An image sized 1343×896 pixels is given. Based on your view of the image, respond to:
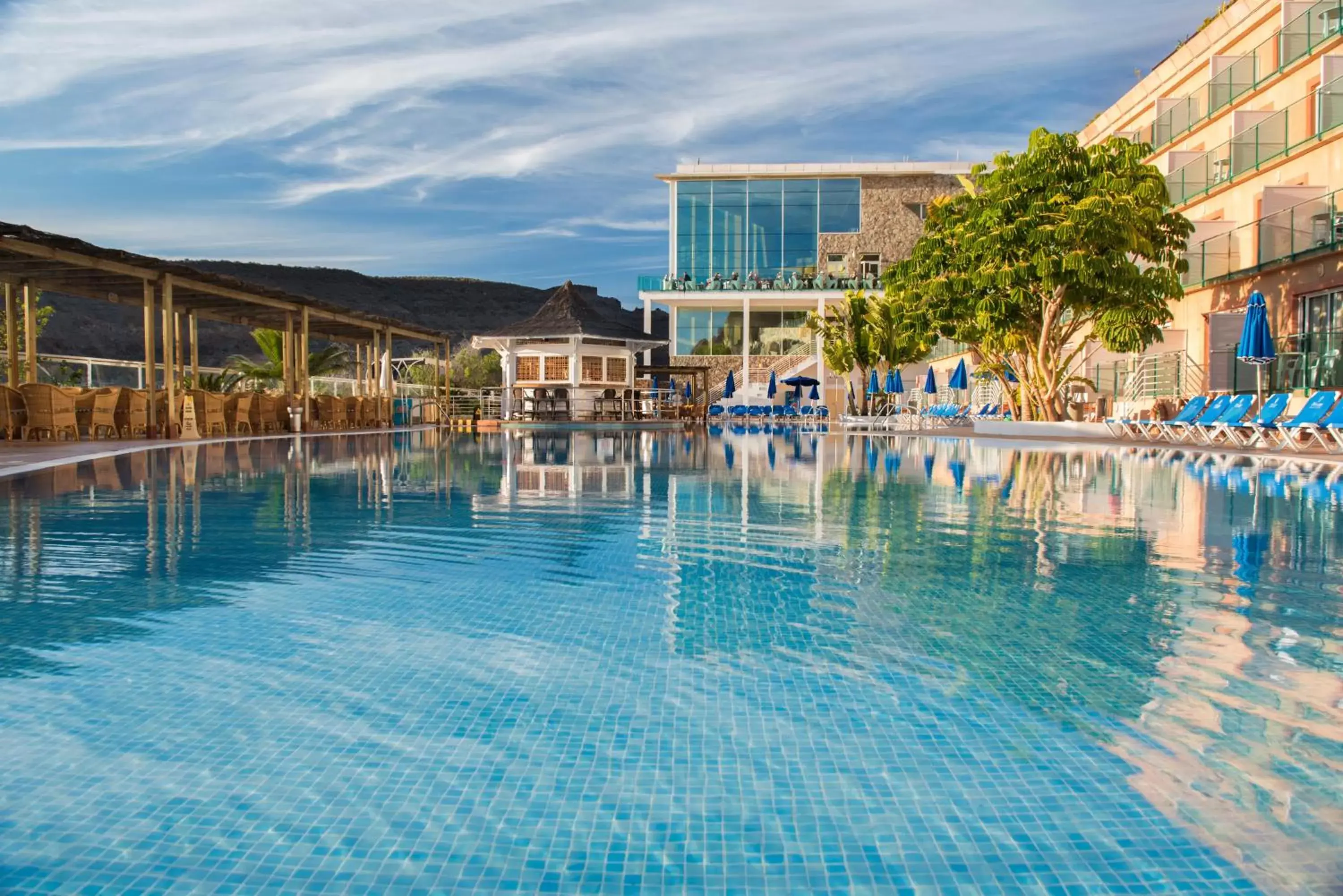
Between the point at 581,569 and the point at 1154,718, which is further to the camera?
the point at 581,569

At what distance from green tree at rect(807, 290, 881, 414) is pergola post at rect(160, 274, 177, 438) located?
76.9ft

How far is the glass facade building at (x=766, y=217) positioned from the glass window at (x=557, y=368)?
51.2 feet

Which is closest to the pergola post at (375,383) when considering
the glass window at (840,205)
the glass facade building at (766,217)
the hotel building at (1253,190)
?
the hotel building at (1253,190)

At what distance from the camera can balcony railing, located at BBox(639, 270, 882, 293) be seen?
45594 mm

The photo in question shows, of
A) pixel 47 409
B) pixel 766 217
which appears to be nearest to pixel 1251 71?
pixel 47 409

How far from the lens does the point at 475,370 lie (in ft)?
185

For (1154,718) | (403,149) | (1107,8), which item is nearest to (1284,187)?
(1107,8)

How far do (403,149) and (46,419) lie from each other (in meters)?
20.6

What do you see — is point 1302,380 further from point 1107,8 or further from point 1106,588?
point 1106,588

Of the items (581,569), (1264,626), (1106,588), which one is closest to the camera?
(1264,626)

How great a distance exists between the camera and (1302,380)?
61.4 ft

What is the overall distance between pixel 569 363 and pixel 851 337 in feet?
34.6

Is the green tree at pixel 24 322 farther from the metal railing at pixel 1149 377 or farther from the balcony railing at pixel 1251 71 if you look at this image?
the balcony railing at pixel 1251 71

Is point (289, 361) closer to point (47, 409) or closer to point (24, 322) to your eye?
point (47, 409)
